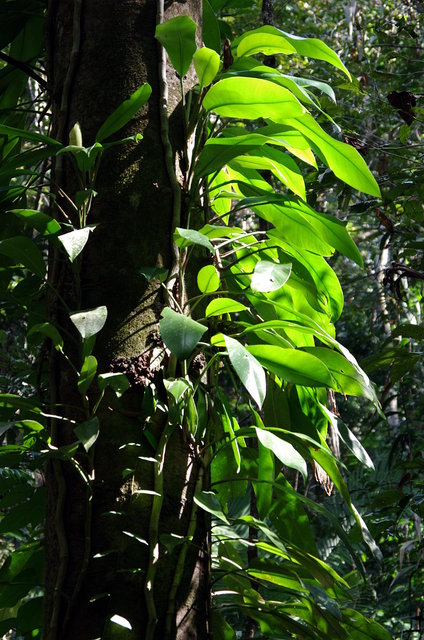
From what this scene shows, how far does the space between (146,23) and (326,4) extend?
5.87 m

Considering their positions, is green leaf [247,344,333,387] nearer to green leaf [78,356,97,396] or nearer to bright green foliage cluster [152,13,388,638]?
bright green foliage cluster [152,13,388,638]

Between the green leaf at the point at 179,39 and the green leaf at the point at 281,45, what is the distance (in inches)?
4.5

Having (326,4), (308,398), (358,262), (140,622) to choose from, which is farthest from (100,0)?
(326,4)

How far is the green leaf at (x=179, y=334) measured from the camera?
0.68 m

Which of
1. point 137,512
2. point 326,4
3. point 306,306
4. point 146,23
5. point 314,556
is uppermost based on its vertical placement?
point 326,4

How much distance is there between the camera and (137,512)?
0.80 meters

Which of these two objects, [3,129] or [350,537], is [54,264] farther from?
[350,537]

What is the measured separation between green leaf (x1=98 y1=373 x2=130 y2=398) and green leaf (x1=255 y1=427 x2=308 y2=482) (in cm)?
15

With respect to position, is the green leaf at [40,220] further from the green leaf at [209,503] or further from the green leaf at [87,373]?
the green leaf at [209,503]

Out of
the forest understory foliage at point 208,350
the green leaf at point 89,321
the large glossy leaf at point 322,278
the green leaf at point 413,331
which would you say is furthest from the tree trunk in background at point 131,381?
the green leaf at point 413,331

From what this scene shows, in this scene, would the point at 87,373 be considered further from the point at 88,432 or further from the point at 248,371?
the point at 248,371

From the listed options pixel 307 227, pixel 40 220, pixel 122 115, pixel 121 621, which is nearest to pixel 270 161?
pixel 307 227

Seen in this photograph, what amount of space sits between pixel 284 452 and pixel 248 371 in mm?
97

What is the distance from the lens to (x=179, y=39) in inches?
34.0
